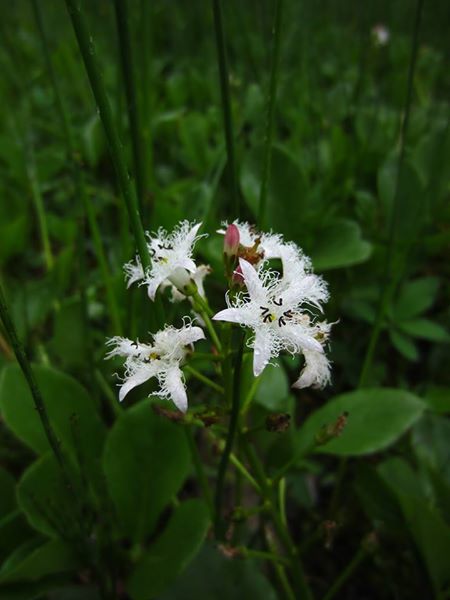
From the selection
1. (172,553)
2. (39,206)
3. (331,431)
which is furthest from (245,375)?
(39,206)

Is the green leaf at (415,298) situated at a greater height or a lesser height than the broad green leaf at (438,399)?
greater

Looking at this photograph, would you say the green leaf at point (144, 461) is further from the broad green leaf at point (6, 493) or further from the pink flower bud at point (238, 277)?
the pink flower bud at point (238, 277)

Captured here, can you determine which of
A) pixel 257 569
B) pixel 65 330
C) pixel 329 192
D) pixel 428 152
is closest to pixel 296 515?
pixel 257 569

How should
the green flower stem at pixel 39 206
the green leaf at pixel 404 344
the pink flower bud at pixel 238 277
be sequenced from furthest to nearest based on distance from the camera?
1. the green flower stem at pixel 39 206
2. the green leaf at pixel 404 344
3. the pink flower bud at pixel 238 277

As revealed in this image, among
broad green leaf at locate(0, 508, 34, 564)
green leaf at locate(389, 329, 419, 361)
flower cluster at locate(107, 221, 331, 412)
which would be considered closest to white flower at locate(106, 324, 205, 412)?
flower cluster at locate(107, 221, 331, 412)

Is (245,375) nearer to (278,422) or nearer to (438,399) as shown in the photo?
(278,422)

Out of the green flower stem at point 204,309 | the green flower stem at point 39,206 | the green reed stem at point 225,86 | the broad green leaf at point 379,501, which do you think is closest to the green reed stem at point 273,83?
the green reed stem at point 225,86

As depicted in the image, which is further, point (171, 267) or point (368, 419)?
point (368, 419)
